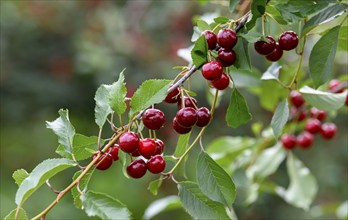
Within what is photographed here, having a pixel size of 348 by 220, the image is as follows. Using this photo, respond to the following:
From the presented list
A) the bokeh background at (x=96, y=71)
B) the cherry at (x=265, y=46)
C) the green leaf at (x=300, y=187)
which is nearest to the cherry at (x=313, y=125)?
the green leaf at (x=300, y=187)

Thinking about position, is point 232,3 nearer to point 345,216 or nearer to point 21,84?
point 345,216

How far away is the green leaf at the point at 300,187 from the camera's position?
174 cm

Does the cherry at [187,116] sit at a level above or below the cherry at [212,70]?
below

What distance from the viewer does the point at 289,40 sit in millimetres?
908

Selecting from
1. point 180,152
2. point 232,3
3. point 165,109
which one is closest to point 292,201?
point 180,152

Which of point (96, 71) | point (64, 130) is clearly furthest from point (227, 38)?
point (96, 71)

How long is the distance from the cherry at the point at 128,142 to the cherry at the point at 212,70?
0.42ft

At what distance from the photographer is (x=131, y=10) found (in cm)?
400

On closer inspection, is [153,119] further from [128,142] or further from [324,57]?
[324,57]

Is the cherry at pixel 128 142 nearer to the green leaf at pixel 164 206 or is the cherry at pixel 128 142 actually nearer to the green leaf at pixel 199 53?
the green leaf at pixel 199 53

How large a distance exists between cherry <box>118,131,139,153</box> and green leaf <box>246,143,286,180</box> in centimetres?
93

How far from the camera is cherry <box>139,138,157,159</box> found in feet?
2.70

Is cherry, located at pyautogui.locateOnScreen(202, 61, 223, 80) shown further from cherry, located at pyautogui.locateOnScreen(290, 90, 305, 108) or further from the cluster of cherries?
cherry, located at pyautogui.locateOnScreen(290, 90, 305, 108)

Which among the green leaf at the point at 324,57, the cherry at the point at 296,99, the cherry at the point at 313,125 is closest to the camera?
the green leaf at the point at 324,57
